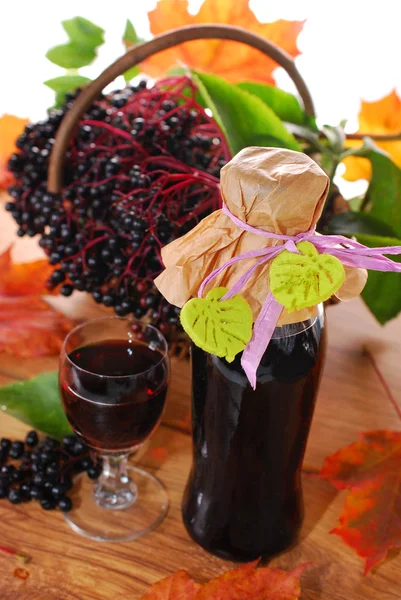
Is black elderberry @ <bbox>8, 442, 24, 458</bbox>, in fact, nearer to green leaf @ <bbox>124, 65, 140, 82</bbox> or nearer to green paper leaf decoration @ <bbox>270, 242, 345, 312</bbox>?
green paper leaf decoration @ <bbox>270, 242, 345, 312</bbox>

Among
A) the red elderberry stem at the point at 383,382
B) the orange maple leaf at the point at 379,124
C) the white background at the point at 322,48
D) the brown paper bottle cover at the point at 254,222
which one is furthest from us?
the white background at the point at 322,48

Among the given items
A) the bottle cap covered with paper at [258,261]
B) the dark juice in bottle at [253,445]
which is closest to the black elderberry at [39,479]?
the dark juice in bottle at [253,445]

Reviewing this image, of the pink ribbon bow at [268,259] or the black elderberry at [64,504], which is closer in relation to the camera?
the pink ribbon bow at [268,259]

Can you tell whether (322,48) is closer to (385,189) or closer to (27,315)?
(385,189)

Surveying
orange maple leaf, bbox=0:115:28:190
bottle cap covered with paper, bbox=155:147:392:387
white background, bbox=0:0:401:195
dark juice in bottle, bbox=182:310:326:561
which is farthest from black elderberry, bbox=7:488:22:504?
white background, bbox=0:0:401:195

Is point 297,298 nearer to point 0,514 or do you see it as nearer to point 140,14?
point 0,514

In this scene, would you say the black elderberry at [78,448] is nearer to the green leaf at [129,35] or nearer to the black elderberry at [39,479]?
the black elderberry at [39,479]

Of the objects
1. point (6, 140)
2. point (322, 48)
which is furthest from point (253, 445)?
point (322, 48)
